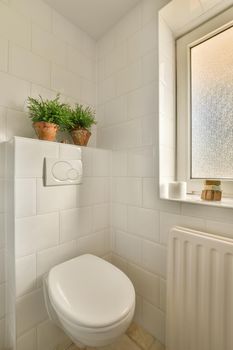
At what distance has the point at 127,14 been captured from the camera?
48.2 inches

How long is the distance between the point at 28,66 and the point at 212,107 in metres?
1.11

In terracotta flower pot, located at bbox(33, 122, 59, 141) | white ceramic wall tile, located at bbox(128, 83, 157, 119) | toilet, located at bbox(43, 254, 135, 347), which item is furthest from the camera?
white ceramic wall tile, located at bbox(128, 83, 157, 119)

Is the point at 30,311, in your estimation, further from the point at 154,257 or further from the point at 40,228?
the point at 154,257

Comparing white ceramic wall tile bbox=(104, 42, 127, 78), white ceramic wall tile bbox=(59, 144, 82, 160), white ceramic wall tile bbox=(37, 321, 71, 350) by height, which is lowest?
white ceramic wall tile bbox=(37, 321, 71, 350)

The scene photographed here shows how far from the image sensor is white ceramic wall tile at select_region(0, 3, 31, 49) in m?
0.98

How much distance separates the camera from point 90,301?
0.75m

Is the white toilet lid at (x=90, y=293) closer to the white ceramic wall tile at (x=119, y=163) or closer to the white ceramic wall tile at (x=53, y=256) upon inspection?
the white ceramic wall tile at (x=53, y=256)

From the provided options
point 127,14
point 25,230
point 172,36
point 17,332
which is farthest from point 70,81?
point 17,332

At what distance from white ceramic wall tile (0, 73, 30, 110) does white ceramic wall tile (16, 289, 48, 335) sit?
1.02 meters

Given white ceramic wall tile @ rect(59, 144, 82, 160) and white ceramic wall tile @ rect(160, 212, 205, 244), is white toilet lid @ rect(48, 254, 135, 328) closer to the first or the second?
white ceramic wall tile @ rect(160, 212, 205, 244)

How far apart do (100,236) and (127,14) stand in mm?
1536

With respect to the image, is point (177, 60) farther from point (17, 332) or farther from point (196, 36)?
point (17, 332)

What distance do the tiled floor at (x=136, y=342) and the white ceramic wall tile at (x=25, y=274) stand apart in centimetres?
51

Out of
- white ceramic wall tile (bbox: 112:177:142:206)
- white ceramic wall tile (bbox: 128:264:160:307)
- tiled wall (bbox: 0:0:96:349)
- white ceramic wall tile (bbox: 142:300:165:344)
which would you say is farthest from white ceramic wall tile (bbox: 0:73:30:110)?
white ceramic wall tile (bbox: 142:300:165:344)
